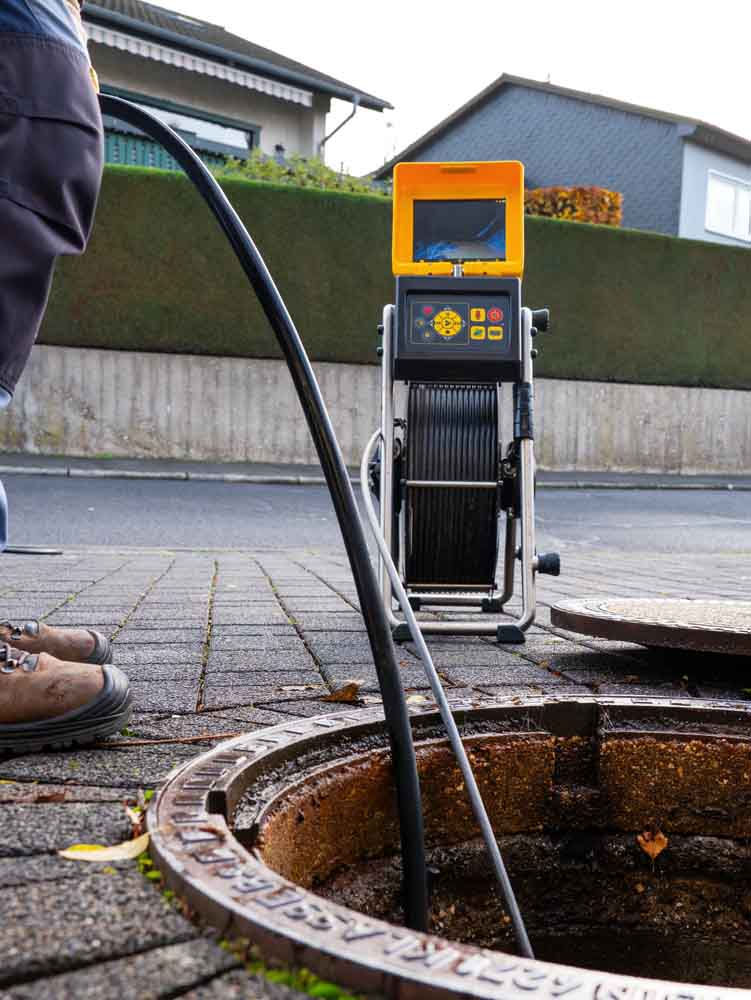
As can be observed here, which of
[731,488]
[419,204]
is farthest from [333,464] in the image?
[731,488]

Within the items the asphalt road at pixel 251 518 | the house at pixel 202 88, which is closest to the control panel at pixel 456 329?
the asphalt road at pixel 251 518

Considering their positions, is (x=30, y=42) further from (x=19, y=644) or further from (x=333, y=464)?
(x=19, y=644)

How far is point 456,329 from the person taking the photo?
3326 mm

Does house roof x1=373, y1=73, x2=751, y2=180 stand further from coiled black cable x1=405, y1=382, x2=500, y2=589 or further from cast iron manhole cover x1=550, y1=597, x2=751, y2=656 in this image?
cast iron manhole cover x1=550, y1=597, x2=751, y2=656

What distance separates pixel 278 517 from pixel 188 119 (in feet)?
41.8

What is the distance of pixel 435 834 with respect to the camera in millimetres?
2062

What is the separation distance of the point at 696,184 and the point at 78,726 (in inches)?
1034

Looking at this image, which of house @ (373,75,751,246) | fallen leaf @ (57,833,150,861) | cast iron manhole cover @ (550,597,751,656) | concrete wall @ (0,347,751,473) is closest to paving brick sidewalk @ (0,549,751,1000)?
fallen leaf @ (57,833,150,861)

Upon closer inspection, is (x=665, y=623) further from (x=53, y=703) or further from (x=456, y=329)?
(x=53, y=703)

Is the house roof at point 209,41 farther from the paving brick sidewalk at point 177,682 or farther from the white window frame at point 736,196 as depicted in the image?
the paving brick sidewalk at point 177,682

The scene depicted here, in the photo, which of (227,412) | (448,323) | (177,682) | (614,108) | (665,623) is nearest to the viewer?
(177,682)

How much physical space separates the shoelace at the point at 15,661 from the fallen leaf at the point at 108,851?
61 cm

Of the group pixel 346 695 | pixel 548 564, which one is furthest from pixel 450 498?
pixel 346 695

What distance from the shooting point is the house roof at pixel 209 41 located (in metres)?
17.8
